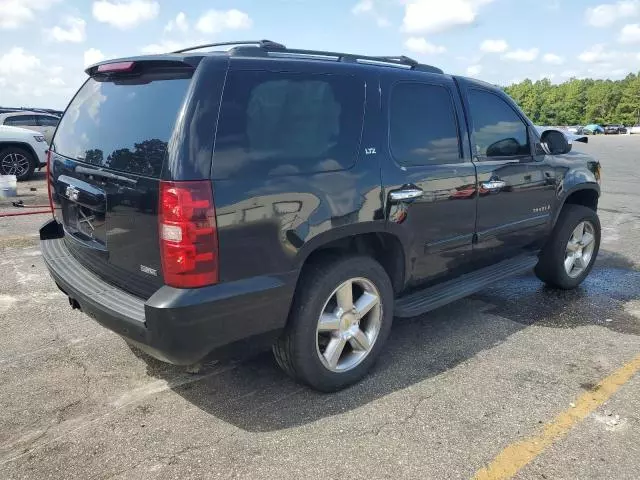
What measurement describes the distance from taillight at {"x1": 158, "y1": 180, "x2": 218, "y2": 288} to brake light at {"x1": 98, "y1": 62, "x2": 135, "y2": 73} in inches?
31.7

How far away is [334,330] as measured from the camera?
10.2ft

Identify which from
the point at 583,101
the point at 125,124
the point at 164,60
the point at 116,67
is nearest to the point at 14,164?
the point at 116,67

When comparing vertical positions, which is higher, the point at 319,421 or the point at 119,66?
the point at 119,66

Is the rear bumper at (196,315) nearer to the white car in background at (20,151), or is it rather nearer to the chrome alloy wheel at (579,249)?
the chrome alloy wheel at (579,249)

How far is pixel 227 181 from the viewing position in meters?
2.47

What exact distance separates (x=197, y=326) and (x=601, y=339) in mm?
3098

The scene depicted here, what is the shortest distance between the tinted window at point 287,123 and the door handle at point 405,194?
1.20ft

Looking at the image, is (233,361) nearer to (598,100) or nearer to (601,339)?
(601,339)

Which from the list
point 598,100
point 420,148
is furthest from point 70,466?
point 598,100

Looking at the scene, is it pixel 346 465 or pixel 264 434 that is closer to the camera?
pixel 346 465

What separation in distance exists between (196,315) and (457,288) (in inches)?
83.9

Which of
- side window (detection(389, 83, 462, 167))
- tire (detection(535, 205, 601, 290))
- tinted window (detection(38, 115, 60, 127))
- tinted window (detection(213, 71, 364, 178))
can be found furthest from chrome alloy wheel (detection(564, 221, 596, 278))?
tinted window (detection(38, 115, 60, 127))

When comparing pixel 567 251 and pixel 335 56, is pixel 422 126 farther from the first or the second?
pixel 567 251

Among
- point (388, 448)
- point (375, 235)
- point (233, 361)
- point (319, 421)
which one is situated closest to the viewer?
point (388, 448)
